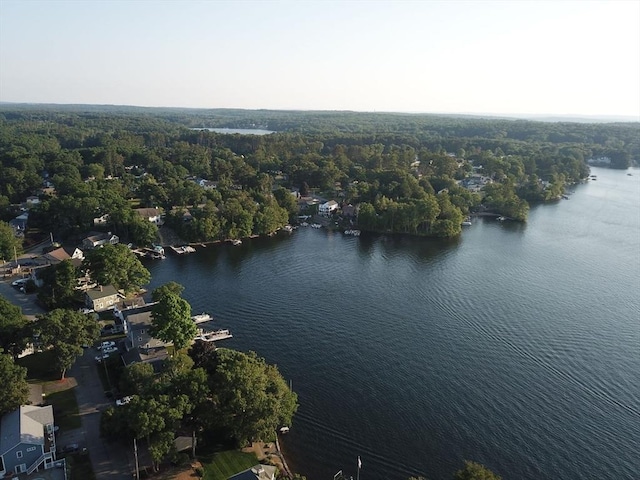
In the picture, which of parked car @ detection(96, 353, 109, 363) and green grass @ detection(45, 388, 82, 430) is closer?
green grass @ detection(45, 388, 82, 430)

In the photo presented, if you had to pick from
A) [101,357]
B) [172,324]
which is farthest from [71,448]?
[101,357]

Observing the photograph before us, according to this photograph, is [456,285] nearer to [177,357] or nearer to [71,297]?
[177,357]

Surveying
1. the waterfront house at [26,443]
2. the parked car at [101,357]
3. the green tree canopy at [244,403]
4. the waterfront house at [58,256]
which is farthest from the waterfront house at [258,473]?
the waterfront house at [58,256]

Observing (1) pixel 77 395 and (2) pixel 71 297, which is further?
(2) pixel 71 297

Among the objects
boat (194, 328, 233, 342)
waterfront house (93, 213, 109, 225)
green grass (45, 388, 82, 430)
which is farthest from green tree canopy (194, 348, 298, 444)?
waterfront house (93, 213, 109, 225)

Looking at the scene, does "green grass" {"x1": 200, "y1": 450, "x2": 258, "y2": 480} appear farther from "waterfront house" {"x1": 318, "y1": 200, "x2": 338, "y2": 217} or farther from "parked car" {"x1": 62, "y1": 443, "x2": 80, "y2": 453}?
"waterfront house" {"x1": 318, "y1": 200, "x2": 338, "y2": 217}

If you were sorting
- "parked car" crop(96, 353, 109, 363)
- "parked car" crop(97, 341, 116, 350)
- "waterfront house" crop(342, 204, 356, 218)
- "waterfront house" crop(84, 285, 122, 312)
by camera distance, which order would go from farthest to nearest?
"waterfront house" crop(342, 204, 356, 218)
"waterfront house" crop(84, 285, 122, 312)
"parked car" crop(97, 341, 116, 350)
"parked car" crop(96, 353, 109, 363)

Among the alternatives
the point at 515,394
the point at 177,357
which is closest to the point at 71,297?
the point at 177,357
